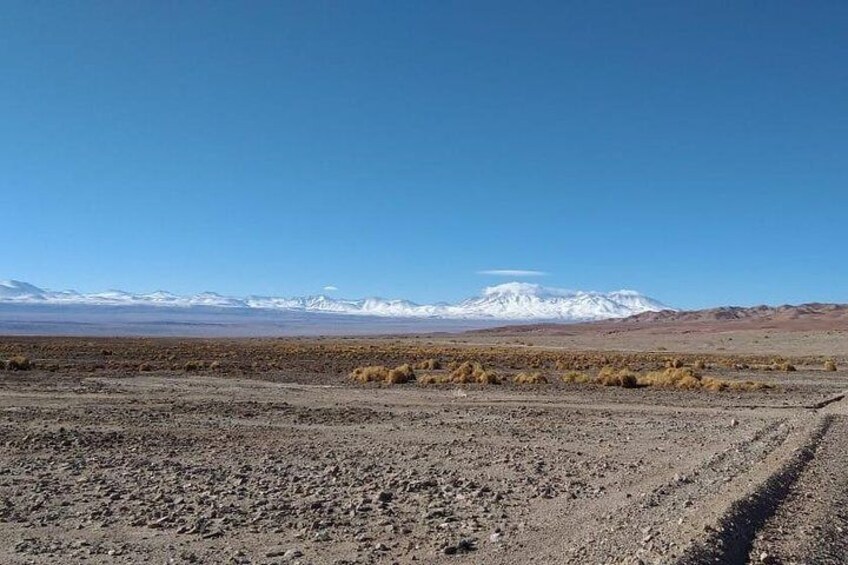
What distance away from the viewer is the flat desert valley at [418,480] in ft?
28.0

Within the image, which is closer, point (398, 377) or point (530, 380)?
point (530, 380)

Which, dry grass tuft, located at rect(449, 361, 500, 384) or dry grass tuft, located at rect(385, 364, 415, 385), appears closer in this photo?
dry grass tuft, located at rect(449, 361, 500, 384)

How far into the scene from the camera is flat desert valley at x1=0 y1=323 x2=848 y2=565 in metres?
8.54

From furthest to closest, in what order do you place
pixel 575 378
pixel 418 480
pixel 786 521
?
pixel 575 378, pixel 418 480, pixel 786 521

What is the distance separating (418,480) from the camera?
40.0ft

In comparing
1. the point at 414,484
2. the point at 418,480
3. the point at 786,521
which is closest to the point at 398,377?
the point at 418,480

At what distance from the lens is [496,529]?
936 cm

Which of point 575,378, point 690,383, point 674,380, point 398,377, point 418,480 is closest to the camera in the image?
point 418,480

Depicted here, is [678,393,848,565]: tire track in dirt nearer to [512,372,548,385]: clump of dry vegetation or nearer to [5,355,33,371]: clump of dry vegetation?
[512,372,548,385]: clump of dry vegetation

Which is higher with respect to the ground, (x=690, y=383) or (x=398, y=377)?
(x=690, y=383)

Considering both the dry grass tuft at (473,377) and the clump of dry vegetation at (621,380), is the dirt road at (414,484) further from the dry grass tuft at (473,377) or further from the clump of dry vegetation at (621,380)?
the dry grass tuft at (473,377)

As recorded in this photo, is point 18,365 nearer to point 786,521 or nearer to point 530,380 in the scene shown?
point 530,380

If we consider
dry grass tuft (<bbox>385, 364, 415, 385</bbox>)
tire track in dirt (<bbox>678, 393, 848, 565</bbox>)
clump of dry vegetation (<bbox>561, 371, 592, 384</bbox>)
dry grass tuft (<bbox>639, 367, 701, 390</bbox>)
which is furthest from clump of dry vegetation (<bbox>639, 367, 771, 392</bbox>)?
tire track in dirt (<bbox>678, 393, 848, 565</bbox>)

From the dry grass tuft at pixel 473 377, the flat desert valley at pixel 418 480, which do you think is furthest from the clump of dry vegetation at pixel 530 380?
the flat desert valley at pixel 418 480
